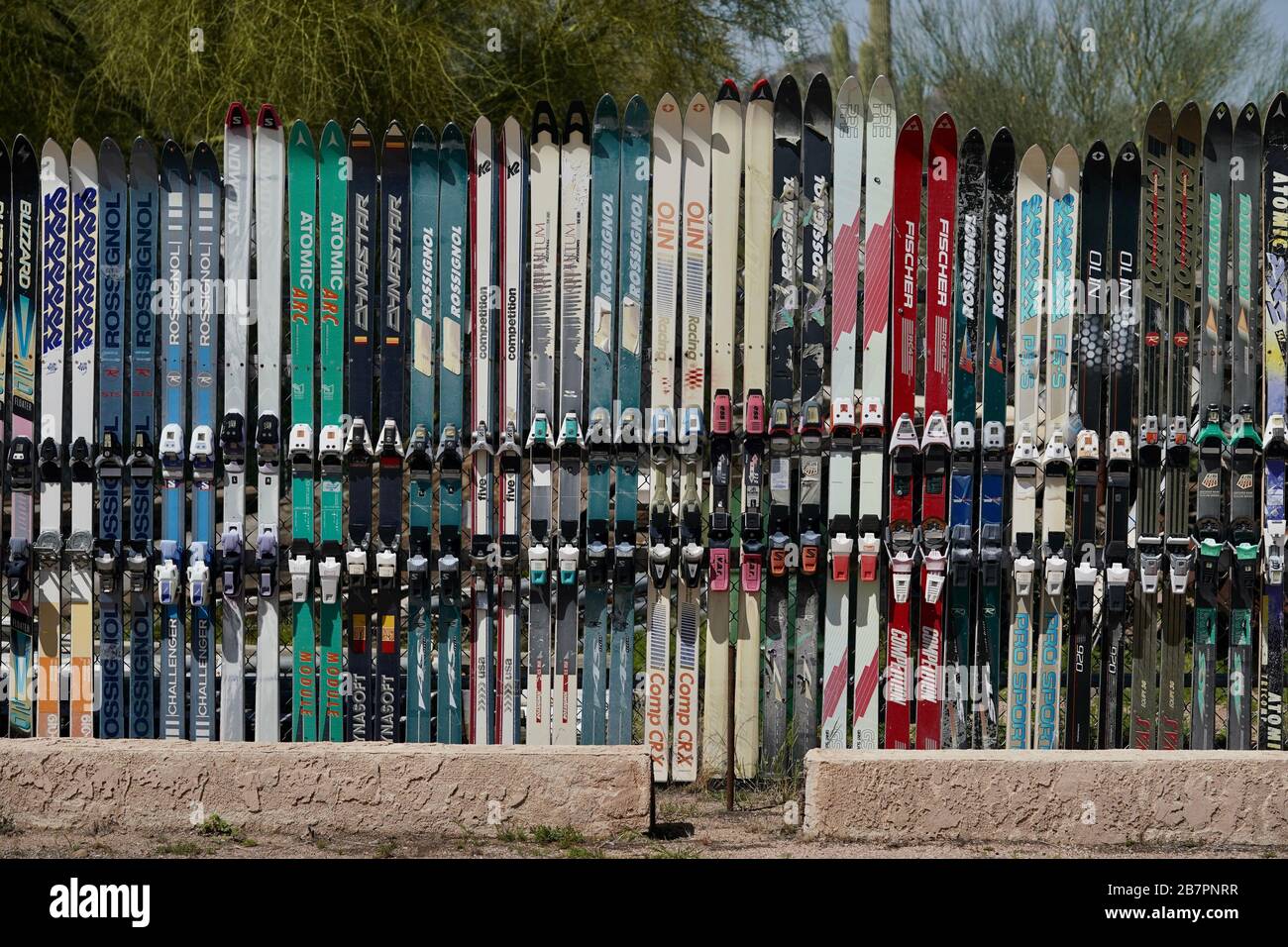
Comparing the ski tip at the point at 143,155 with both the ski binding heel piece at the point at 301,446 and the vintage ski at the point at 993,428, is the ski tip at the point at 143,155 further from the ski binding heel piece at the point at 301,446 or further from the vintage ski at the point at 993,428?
the vintage ski at the point at 993,428

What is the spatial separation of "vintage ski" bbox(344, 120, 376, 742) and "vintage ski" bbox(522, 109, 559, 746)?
297 millimetres

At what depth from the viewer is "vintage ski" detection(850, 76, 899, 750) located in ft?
17.2

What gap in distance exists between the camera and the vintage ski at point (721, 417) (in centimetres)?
523

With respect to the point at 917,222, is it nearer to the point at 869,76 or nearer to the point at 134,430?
the point at 134,430

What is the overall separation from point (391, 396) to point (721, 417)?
44.6 inches

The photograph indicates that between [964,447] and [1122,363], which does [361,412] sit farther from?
[1122,363]

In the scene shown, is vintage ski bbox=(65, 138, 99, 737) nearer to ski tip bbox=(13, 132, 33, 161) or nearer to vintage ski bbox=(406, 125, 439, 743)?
ski tip bbox=(13, 132, 33, 161)

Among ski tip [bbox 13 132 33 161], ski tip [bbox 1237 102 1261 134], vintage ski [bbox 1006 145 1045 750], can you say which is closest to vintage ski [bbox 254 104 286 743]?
ski tip [bbox 13 132 33 161]

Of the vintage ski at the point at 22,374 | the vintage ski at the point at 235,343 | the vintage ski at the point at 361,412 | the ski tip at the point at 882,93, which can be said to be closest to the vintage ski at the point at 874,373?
the ski tip at the point at 882,93

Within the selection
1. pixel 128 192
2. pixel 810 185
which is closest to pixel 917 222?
pixel 810 185

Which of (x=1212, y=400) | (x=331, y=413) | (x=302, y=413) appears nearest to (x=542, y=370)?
(x=331, y=413)

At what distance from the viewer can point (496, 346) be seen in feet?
17.4

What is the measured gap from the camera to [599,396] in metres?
5.30

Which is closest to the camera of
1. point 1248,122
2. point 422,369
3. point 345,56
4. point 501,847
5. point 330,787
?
point 501,847
